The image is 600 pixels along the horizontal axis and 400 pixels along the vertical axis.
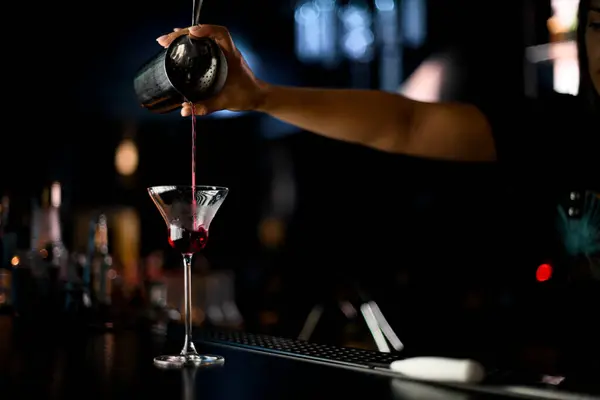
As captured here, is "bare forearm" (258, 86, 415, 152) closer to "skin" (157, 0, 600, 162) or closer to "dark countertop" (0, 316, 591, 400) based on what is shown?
"skin" (157, 0, 600, 162)

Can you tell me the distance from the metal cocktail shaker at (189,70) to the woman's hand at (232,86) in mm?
29

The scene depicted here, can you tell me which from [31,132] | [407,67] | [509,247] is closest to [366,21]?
[407,67]

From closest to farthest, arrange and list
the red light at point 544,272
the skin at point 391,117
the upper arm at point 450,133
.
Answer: the skin at point 391,117
the upper arm at point 450,133
the red light at point 544,272

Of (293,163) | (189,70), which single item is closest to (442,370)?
(189,70)

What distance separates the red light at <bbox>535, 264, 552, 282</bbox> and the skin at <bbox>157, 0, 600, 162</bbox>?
43.0 inches

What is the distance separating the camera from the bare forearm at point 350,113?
6.26 feet

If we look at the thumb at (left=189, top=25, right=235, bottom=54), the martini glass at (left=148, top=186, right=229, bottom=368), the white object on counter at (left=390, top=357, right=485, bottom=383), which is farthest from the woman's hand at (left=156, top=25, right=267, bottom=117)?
the white object on counter at (left=390, top=357, right=485, bottom=383)

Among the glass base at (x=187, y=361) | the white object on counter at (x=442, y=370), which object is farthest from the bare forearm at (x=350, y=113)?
the white object on counter at (x=442, y=370)

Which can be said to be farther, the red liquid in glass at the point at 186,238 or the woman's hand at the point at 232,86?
the woman's hand at the point at 232,86

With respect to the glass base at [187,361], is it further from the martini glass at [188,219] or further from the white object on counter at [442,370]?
the white object on counter at [442,370]

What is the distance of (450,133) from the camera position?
6.61 ft

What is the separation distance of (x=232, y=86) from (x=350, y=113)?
0.40m

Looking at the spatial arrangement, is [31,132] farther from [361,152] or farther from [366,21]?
[366,21]

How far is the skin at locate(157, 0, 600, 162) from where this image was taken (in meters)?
1.85
